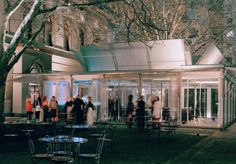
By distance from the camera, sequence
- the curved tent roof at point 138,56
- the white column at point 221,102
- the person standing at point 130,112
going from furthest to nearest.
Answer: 1. the curved tent roof at point 138,56
2. the white column at point 221,102
3. the person standing at point 130,112

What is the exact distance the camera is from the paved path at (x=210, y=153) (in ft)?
33.9

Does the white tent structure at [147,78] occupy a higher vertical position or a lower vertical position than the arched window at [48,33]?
Answer: lower

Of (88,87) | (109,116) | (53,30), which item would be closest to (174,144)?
(109,116)

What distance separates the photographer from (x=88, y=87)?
2525 cm

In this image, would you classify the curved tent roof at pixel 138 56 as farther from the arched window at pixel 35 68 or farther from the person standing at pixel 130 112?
the arched window at pixel 35 68

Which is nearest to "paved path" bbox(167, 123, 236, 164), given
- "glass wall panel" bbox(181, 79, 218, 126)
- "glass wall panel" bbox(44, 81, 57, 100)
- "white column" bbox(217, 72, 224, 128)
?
"white column" bbox(217, 72, 224, 128)

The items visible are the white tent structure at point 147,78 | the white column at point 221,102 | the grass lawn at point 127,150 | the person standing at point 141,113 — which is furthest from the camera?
the white tent structure at point 147,78

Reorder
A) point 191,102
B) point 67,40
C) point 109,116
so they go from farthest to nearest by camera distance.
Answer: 1. point 67,40
2. point 191,102
3. point 109,116

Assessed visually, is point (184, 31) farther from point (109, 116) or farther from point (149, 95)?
point (109, 116)

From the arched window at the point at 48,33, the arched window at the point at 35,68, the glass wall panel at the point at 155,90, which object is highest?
the arched window at the point at 48,33

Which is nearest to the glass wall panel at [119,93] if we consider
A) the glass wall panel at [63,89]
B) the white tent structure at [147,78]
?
the white tent structure at [147,78]

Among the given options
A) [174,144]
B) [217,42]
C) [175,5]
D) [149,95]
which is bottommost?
[174,144]

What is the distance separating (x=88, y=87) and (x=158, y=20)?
8.30 meters

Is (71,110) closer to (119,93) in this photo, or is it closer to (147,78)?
(119,93)
